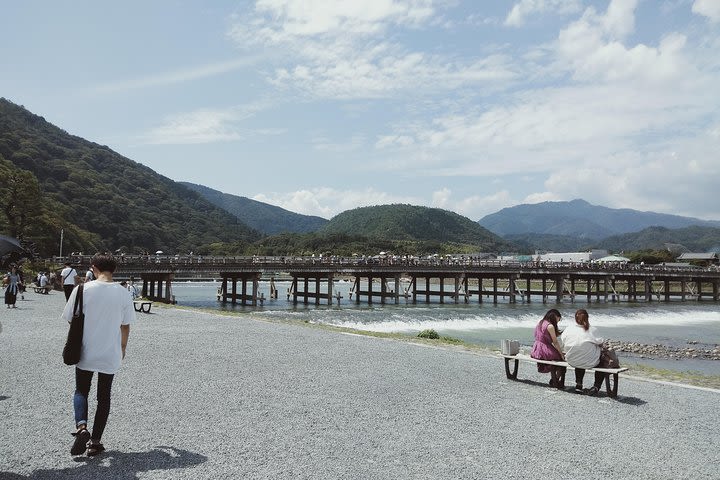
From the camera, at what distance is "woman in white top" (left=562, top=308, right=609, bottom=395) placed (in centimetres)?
797

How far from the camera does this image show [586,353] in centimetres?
799

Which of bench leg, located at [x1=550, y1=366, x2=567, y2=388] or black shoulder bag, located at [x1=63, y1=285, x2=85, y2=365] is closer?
black shoulder bag, located at [x1=63, y1=285, x2=85, y2=365]

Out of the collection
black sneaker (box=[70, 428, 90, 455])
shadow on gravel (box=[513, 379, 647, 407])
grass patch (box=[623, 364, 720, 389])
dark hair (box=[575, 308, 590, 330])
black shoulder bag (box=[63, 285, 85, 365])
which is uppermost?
black shoulder bag (box=[63, 285, 85, 365])

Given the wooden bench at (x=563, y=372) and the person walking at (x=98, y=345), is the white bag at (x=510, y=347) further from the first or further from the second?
the person walking at (x=98, y=345)

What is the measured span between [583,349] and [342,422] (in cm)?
416

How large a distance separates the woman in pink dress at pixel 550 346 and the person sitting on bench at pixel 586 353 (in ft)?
0.64

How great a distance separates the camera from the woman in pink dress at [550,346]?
8289 millimetres

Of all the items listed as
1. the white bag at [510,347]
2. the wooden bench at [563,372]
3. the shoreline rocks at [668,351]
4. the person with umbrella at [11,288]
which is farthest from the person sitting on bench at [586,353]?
the person with umbrella at [11,288]

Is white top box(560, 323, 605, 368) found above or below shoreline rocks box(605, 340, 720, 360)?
above

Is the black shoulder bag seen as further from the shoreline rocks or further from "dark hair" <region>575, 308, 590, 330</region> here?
the shoreline rocks

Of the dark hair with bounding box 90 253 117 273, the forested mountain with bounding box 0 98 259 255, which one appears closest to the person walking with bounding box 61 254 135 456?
the dark hair with bounding box 90 253 117 273

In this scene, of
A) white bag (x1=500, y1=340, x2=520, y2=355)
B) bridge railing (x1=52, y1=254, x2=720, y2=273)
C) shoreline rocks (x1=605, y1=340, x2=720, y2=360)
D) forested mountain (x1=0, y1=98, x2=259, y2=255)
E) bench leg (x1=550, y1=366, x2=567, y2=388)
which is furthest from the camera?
forested mountain (x1=0, y1=98, x2=259, y2=255)

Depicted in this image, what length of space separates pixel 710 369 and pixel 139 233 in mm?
116615

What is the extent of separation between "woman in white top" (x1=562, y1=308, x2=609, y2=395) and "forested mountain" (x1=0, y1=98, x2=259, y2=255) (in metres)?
50.7
